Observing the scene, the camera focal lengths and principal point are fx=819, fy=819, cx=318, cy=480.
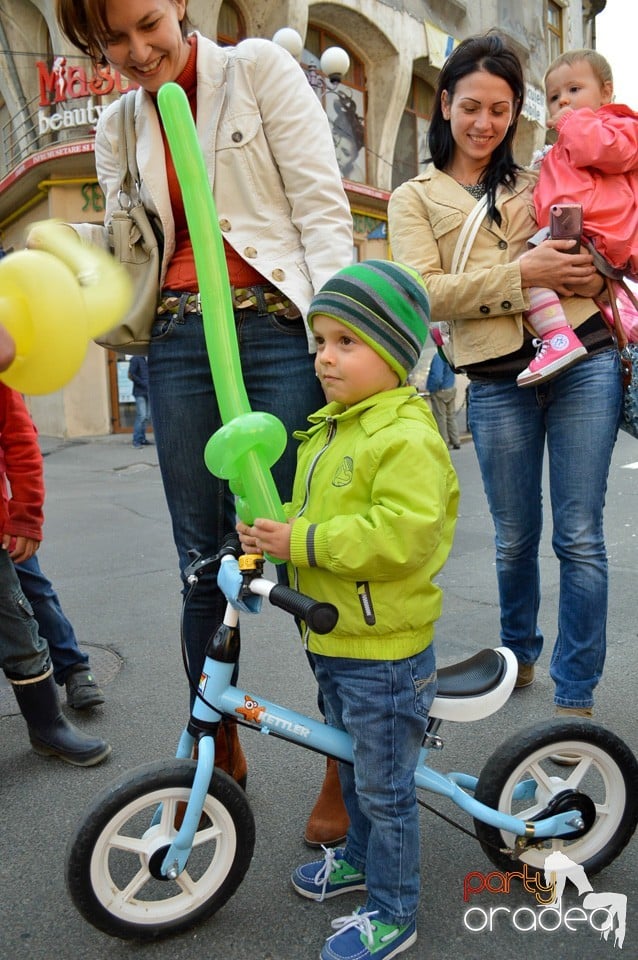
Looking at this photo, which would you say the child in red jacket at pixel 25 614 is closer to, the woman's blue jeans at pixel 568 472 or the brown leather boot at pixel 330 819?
the brown leather boot at pixel 330 819

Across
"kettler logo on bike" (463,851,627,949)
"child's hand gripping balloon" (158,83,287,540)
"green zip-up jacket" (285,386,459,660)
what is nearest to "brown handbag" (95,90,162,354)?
"child's hand gripping balloon" (158,83,287,540)

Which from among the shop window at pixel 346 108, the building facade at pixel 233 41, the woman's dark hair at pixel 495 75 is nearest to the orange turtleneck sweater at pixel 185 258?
the woman's dark hair at pixel 495 75

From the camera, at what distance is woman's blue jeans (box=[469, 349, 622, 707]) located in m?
2.50

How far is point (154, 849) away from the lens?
5.90 ft

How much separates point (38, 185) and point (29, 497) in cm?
1393

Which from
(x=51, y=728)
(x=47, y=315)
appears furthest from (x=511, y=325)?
(x=51, y=728)

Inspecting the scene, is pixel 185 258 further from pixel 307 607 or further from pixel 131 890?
pixel 131 890

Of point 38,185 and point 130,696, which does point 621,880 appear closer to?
point 130,696

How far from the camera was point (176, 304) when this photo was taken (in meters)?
2.11

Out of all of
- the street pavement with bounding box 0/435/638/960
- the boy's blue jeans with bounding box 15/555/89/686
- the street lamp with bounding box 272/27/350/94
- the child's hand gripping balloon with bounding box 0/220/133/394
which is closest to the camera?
the child's hand gripping balloon with bounding box 0/220/133/394

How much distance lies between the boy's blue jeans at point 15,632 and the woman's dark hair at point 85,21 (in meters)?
1.51

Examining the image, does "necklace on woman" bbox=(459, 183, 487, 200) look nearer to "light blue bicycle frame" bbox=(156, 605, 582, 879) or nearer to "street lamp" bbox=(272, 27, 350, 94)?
"light blue bicycle frame" bbox=(156, 605, 582, 879)

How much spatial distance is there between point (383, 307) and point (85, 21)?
0.92 meters

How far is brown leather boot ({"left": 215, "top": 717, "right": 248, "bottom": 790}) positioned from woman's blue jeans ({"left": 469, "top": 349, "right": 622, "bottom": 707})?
1.03 metres
